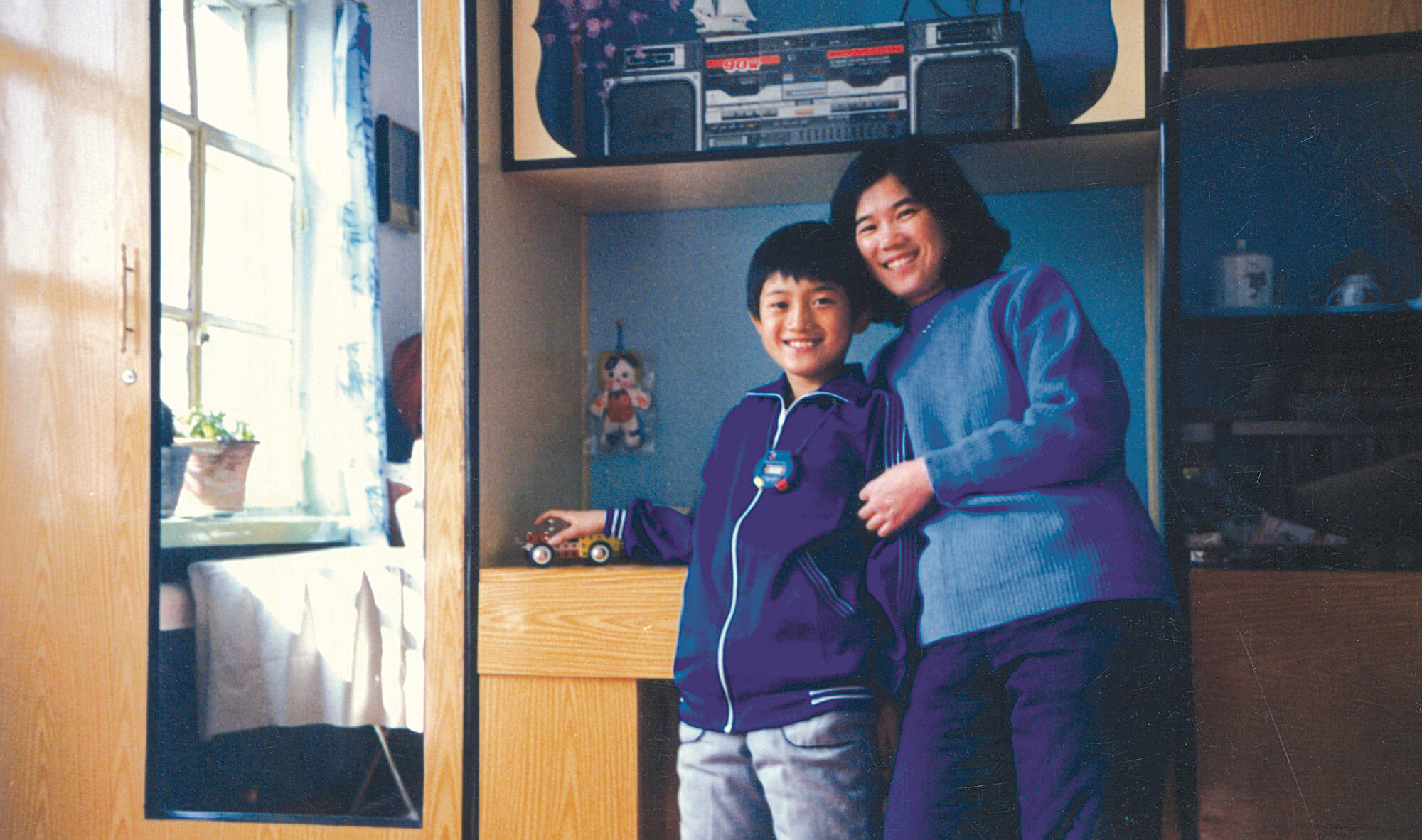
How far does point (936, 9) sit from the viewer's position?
1744 mm

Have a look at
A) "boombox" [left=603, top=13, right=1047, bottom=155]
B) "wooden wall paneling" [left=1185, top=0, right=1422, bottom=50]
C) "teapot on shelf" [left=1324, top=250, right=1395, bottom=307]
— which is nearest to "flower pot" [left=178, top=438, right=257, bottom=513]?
"boombox" [left=603, top=13, right=1047, bottom=155]

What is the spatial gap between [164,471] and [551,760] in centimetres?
85

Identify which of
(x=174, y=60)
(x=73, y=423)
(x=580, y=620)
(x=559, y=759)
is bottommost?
(x=559, y=759)

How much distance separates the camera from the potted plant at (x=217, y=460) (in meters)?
1.70

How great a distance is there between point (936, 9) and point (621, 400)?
930 millimetres

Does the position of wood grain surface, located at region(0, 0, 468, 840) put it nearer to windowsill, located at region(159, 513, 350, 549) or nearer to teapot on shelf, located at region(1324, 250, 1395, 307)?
windowsill, located at region(159, 513, 350, 549)

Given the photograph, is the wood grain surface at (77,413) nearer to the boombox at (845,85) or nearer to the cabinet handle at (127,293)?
the cabinet handle at (127,293)

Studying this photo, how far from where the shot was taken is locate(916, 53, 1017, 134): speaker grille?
5.29 ft

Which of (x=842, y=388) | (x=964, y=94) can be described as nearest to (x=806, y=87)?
(x=964, y=94)

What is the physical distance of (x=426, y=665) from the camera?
1620mm

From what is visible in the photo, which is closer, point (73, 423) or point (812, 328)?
point (812, 328)

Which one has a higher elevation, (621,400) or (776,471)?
(621,400)

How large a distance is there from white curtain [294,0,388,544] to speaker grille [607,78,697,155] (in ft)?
1.41

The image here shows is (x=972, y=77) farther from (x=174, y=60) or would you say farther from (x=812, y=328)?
(x=174, y=60)
